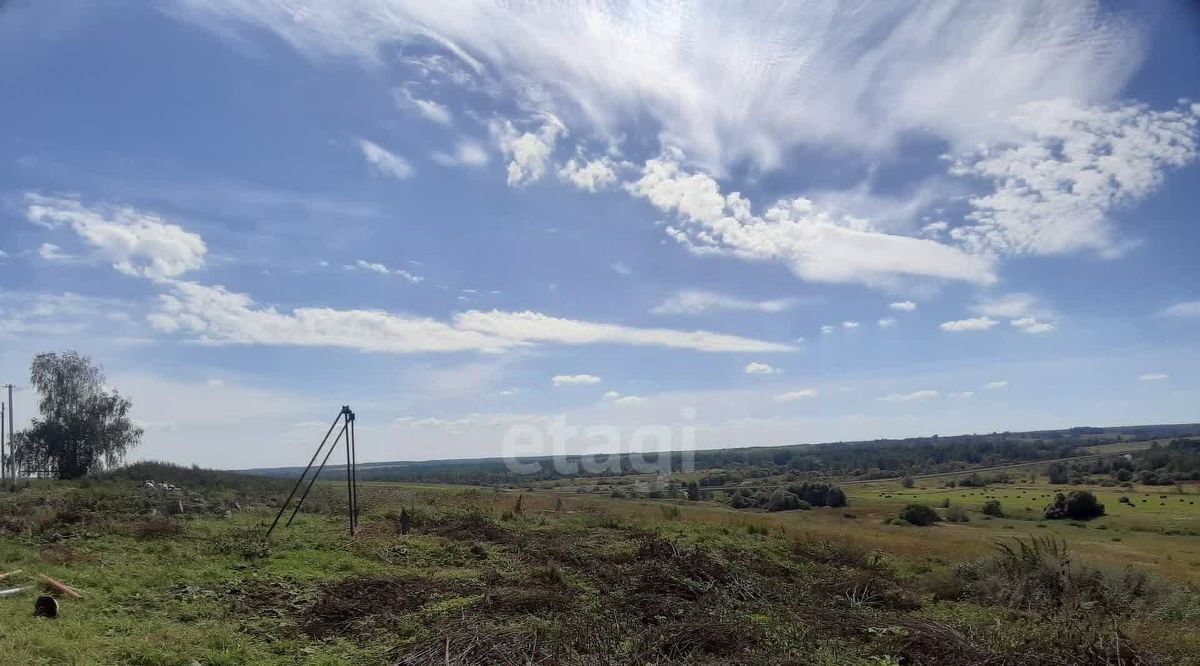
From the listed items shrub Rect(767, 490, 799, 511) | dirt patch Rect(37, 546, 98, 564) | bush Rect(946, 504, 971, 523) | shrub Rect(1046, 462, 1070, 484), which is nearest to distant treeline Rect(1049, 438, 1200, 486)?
shrub Rect(1046, 462, 1070, 484)

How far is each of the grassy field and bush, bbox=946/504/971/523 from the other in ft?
99.7

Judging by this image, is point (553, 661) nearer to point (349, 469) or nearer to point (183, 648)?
point (183, 648)

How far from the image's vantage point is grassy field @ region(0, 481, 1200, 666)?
23.4 ft

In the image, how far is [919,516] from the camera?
43969mm

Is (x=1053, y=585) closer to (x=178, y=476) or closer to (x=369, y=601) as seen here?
(x=369, y=601)

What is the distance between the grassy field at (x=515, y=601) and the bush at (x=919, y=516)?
25349 mm

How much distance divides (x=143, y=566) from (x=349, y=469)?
6.20 metres

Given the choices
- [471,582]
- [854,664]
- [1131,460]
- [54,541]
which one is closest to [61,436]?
[54,541]

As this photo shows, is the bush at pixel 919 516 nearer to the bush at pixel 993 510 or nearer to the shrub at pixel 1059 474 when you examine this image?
the bush at pixel 993 510

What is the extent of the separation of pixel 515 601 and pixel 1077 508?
5251 centimetres

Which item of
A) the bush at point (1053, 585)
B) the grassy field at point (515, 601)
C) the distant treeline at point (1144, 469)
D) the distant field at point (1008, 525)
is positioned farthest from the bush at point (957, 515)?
the distant treeline at point (1144, 469)

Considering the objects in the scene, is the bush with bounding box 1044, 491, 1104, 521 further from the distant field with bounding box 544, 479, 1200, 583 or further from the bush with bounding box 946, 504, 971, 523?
the bush with bounding box 946, 504, 971, 523

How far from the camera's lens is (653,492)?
231 feet

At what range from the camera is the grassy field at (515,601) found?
714 cm
